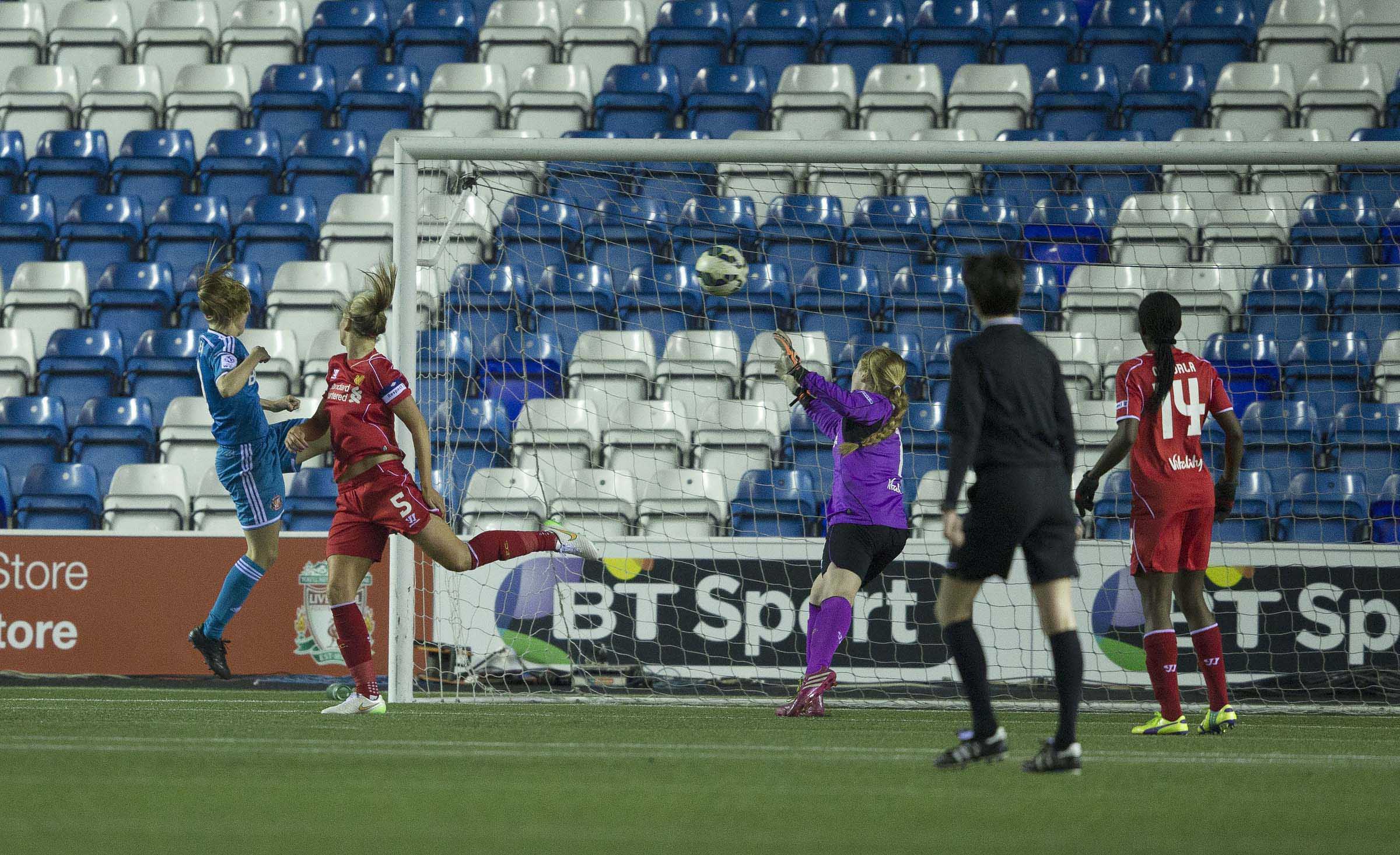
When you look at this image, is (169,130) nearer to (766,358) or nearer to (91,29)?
(91,29)

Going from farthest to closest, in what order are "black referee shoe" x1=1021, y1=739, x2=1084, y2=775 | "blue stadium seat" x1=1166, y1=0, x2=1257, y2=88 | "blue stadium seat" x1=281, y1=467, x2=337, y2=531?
"blue stadium seat" x1=1166, y1=0, x2=1257, y2=88 → "blue stadium seat" x1=281, y1=467, x2=337, y2=531 → "black referee shoe" x1=1021, y1=739, x2=1084, y2=775

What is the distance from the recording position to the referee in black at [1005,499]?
154 inches

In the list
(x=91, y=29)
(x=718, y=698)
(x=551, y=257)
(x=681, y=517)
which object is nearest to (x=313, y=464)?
(x=551, y=257)

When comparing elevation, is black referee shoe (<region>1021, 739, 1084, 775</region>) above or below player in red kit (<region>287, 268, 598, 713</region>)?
below

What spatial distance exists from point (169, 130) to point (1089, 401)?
829 cm

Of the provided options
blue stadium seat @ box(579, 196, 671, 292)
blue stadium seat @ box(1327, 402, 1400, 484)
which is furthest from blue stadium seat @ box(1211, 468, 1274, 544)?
blue stadium seat @ box(579, 196, 671, 292)

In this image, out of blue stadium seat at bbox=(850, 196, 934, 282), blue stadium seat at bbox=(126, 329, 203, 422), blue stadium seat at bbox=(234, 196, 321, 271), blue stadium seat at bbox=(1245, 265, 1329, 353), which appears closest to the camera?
blue stadium seat at bbox=(1245, 265, 1329, 353)

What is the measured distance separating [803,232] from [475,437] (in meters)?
2.79

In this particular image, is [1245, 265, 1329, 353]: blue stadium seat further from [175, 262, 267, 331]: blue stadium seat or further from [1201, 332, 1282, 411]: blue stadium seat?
[175, 262, 267, 331]: blue stadium seat

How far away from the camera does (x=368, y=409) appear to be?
5766mm

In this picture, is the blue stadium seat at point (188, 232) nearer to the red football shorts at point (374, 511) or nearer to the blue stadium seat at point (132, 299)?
the blue stadium seat at point (132, 299)

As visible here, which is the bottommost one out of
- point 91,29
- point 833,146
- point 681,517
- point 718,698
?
point 718,698

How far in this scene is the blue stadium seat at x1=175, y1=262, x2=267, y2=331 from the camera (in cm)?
1095

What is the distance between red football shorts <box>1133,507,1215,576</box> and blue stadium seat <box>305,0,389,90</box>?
31.8 feet
